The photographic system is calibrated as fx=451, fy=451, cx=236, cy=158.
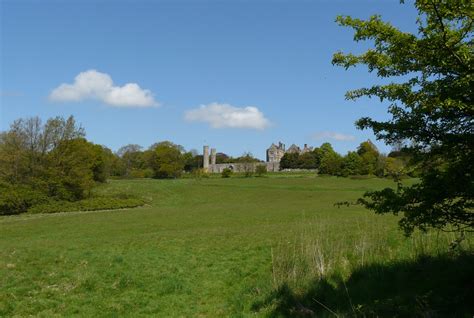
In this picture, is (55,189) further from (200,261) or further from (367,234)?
(367,234)

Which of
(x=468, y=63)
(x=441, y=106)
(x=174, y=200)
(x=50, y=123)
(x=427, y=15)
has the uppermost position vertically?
(x=50, y=123)

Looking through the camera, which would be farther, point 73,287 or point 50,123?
point 50,123

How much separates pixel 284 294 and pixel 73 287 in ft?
19.2

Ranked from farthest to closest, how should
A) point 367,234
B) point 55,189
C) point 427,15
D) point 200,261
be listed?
point 55,189
point 200,261
point 367,234
point 427,15

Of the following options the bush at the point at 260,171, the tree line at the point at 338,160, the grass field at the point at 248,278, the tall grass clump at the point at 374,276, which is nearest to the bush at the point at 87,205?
the tree line at the point at 338,160

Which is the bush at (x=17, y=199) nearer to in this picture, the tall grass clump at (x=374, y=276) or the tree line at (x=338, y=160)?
the tree line at (x=338, y=160)

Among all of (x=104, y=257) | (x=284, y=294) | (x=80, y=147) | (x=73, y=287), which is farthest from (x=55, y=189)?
(x=284, y=294)

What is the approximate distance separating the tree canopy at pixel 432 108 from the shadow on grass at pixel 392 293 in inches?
56.2

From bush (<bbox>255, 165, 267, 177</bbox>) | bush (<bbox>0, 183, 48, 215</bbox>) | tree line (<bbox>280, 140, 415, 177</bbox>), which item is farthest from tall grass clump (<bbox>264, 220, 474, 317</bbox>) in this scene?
bush (<bbox>255, 165, 267, 177</bbox>)

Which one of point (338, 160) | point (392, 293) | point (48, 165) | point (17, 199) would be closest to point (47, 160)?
point (48, 165)

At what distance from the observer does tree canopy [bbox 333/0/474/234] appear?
249 inches

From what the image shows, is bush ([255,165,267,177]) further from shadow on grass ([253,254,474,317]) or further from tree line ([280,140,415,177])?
shadow on grass ([253,254,474,317])

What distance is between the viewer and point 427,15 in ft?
22.3

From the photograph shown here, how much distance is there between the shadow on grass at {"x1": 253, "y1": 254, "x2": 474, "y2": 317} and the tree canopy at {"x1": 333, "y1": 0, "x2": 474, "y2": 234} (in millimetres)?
1427
